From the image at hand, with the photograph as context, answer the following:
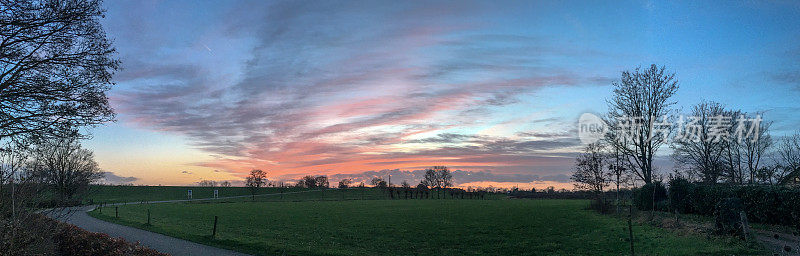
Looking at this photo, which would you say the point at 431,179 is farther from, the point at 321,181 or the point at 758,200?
the point at 758,200

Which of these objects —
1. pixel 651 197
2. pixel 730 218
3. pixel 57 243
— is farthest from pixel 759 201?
pixel 57 243

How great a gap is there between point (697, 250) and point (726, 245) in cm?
165

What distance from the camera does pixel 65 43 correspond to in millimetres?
16422

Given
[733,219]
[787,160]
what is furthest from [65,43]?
[787,160]

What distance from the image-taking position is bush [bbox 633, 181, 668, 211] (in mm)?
33969

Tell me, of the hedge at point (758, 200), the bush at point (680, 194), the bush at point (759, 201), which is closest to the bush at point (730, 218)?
the bush at point (759, 201)

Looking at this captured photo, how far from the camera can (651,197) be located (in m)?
34.7

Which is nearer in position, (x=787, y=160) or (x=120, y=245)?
(x=120, y=245)

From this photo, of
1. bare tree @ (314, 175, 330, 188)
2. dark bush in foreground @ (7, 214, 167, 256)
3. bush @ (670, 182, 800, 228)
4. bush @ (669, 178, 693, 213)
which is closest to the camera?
dark bush in foreground @ (7, 214, 167, 256)

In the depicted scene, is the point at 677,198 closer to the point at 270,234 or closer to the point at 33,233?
the point at 270,234

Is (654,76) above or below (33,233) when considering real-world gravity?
above

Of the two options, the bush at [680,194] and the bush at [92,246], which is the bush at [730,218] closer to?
the bush at [680,194]

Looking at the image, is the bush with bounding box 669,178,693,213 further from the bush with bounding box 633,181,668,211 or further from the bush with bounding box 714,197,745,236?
the bush with bounding box 714,197,745,236

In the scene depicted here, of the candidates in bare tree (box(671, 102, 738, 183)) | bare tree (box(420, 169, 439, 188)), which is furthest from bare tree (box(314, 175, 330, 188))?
Answer: bare tree (box(671, 102, 738, 183))
